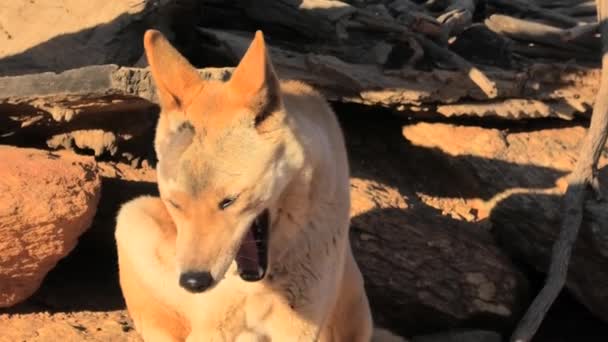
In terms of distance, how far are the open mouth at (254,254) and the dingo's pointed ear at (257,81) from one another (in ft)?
1.85

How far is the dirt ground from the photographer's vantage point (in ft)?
21.1

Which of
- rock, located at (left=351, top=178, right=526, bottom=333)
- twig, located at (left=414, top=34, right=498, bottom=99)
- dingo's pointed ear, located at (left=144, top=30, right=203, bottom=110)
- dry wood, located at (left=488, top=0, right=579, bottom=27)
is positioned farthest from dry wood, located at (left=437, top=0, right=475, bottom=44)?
dingo's pointed ear, located at (left=144, top=30, right=203, bottom=110)

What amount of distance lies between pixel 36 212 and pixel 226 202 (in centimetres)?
251

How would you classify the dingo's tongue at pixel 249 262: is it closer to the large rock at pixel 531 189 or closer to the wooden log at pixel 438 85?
the wooden log at pixel 438 85

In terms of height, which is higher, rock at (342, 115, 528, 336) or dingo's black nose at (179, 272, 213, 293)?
dingo's black nose at (179, 272, 213, 293)

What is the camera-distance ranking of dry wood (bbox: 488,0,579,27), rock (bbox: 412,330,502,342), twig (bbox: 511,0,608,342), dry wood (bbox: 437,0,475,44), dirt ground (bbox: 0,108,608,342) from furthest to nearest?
dry wood (bbox: 488,0,579,27) < dry wood (bbox: 437,0,475,44) < twig (bbox: 511,0,608,342) < rock (bbox: 412,330,502,342) < dirt ground (bbox: 0,108,608,342)

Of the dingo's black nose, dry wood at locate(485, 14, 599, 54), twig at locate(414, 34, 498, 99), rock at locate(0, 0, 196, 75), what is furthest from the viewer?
dry wood at locate(485, 14, 599, 54)

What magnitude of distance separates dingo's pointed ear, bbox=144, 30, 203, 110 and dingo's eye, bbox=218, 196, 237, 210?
1.98ft

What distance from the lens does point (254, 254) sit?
4469mm

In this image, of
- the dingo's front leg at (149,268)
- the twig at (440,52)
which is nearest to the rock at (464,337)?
the twig at (440,52)

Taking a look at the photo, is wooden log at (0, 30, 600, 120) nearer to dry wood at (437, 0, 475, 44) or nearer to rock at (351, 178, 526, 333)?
dry wood at (437, 0, 475, 44)

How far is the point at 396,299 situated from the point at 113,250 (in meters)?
2.40

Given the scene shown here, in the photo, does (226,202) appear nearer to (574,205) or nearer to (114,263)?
(114,263)

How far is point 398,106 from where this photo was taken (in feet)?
27.2
